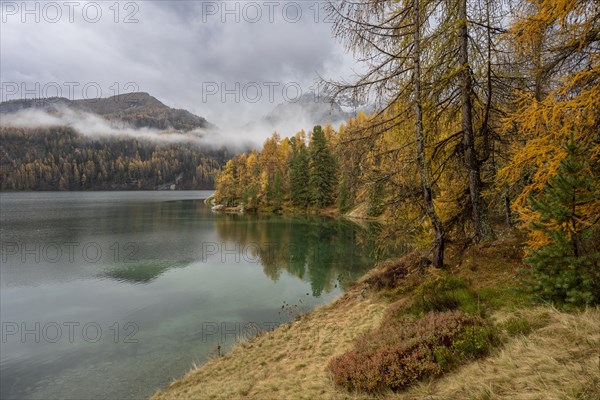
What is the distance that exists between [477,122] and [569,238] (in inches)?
242

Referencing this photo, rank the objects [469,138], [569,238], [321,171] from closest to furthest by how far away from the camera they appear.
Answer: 1. [569,238]
2. [469,138]
3. [321,171]

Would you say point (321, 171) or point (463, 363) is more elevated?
point (321, 171)

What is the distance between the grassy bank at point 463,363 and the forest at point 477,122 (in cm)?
86

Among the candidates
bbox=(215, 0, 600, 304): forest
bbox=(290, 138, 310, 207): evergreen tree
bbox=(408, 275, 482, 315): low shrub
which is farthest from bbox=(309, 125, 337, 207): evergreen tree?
bbox=(408, 275, 482, 315): low shrub

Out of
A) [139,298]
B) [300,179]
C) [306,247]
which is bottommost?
[139,298]

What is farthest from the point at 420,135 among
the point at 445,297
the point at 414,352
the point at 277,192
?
the point at 277,192

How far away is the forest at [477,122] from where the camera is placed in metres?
5.97

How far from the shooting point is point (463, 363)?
213 inches

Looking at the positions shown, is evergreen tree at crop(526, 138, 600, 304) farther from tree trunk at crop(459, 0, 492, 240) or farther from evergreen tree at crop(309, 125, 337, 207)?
evergreen tree at crop(309, 125, 337, 207)

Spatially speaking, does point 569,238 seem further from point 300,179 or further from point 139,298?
point 300,179

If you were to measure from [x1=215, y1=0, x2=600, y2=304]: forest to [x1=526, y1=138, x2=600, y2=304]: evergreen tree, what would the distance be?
2 cm

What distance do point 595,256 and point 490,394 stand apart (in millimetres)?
3147

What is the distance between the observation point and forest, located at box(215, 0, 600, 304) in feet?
19.6

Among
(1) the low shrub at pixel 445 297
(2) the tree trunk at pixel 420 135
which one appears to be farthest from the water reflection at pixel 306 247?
(1) the low shrub at pixel 445 297
